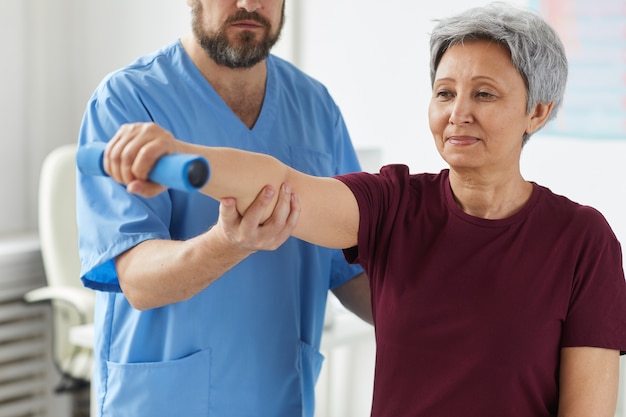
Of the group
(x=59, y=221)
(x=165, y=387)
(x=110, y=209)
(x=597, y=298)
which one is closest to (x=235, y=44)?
(x=110, y=209)

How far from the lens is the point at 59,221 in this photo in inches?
117

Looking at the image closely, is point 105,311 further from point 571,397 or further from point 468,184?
point 571,397

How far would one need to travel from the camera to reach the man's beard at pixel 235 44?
1.46m

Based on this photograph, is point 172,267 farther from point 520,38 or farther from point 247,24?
point 520,38

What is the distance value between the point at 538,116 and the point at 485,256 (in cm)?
24

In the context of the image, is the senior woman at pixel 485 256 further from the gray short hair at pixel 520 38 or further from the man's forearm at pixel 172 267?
the man's forearm at pixel 172 267

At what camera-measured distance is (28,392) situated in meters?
3.14

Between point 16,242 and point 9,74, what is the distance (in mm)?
627

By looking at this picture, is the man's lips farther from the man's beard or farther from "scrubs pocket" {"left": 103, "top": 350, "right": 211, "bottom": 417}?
"scrubs pocket" {"left": 103, "top": 350, "right": 211, "bottom": 417}

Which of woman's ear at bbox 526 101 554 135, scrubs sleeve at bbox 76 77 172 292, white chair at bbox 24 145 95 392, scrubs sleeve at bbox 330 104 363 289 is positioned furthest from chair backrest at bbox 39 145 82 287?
woman's ear at bbox 526 101 554 135

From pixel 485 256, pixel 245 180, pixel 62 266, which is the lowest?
pixel 62 266

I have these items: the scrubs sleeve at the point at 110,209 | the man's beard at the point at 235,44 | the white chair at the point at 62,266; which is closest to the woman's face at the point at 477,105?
the man's beard at the point at 235,44

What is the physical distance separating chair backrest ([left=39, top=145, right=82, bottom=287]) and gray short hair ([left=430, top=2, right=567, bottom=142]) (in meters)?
1.91

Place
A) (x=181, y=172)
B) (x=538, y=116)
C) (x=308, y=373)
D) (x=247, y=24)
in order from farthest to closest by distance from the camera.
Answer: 1. (x=308, y=373)
2. (x=247, y=24)
3. (x=538, y=116)
4. (x=181, y=172)
